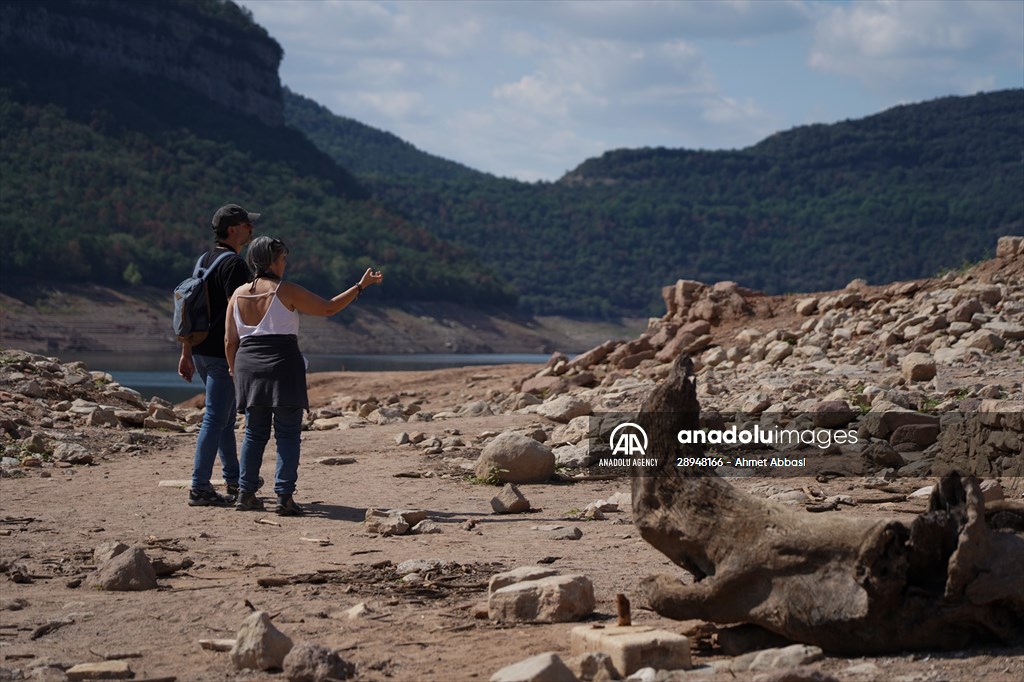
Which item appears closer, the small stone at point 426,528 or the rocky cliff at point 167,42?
the small stone at point 426,528

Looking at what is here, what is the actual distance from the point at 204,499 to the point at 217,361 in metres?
0.87

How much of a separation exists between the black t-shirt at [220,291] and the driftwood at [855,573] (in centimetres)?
398

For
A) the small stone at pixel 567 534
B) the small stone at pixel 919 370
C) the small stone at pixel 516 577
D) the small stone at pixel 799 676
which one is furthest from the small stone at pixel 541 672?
the small stone at pixel 919 370

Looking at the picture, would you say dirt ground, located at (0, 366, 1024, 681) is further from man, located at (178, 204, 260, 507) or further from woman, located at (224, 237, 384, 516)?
woman, located at (224, 237, 384, 516)

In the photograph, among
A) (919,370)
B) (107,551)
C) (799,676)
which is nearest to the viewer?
(799,676)

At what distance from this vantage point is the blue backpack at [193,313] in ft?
24.2

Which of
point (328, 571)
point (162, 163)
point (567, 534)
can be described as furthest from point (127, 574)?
point (162, 163)

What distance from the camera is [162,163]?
88.2m

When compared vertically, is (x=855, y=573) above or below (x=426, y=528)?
above

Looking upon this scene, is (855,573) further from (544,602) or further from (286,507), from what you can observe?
(286,507)

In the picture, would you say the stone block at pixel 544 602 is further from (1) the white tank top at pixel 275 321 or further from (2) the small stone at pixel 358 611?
(1) the white tank top at pixel 275 321

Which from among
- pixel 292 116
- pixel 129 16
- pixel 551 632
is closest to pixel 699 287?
pixel 551 632

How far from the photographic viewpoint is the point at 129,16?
100 m

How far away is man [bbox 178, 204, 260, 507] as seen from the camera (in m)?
7.43
